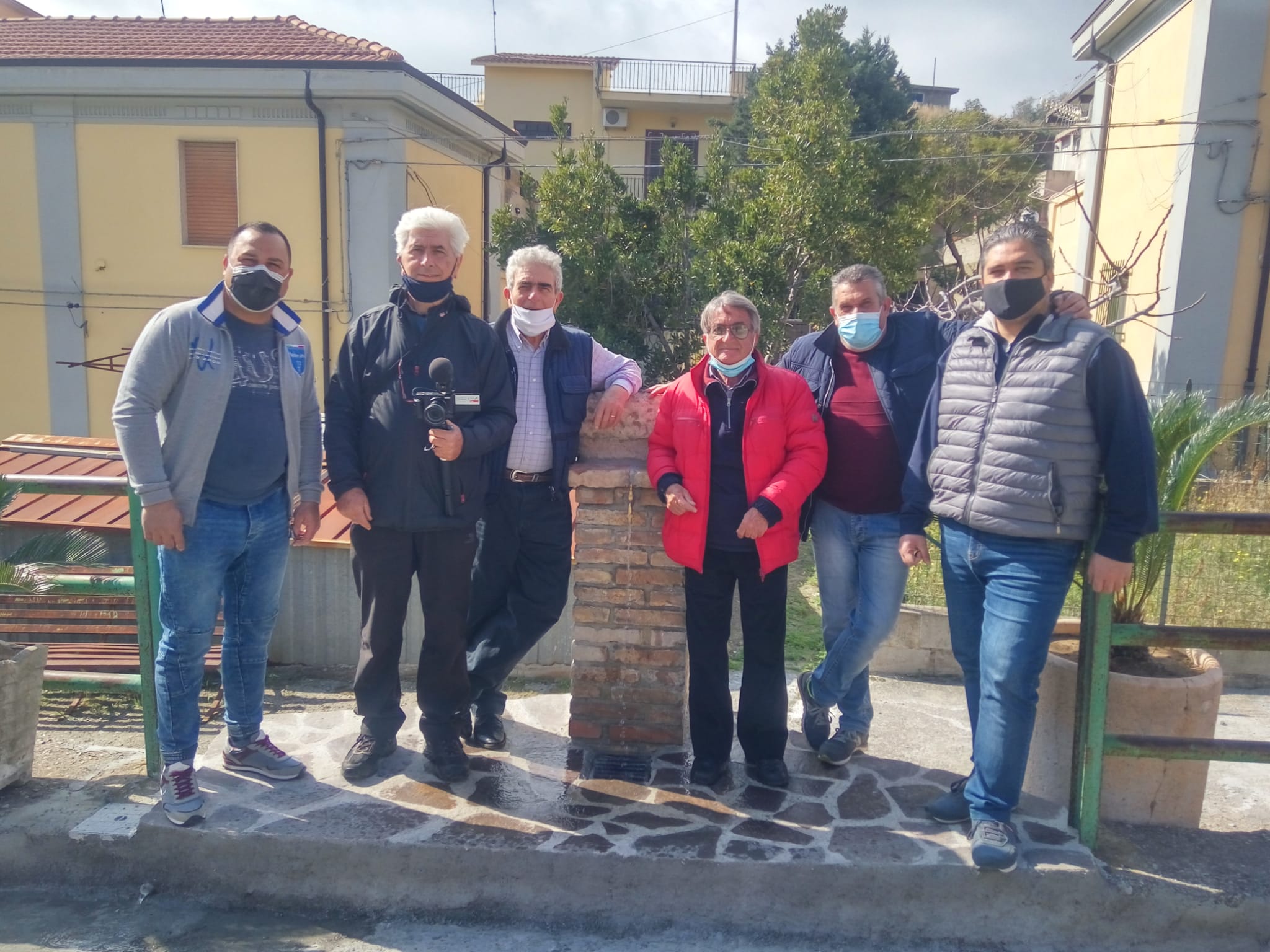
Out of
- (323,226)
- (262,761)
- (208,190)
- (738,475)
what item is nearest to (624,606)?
(738,475)

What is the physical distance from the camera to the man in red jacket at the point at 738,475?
10.7ft

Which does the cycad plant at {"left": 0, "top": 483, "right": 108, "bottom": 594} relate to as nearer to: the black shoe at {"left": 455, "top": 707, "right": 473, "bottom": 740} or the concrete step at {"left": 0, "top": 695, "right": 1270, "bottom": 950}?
the concrete step at {"left": 0, "top": 695, "right": 1270, "bottom": 950}

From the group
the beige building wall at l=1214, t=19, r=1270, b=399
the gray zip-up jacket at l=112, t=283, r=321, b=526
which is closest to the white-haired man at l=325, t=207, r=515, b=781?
the gray zip-up jacket at l=112, t=283, r=321, b=526

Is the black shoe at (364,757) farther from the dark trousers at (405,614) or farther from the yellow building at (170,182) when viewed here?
the yellow building at (170,182)

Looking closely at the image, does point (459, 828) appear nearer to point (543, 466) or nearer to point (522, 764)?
point (522, 764)

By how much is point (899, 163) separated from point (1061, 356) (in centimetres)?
1583

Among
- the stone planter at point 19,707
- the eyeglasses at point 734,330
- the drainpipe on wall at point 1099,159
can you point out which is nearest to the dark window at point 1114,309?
the drainpipe on wall at point 1099,159

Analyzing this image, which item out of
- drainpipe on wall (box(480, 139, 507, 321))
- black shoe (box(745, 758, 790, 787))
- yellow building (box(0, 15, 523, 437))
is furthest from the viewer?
drainpipe on wall (box(480, 139, 507, 321))

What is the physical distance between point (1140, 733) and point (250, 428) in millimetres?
3189

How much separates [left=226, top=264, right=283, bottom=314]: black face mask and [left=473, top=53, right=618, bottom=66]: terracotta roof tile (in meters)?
29.6

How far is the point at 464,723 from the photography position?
3.68 metres

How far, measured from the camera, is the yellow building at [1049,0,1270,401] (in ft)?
34.7

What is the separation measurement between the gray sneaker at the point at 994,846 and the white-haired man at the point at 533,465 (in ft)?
5.50

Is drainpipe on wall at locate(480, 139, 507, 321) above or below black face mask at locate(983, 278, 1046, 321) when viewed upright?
above
